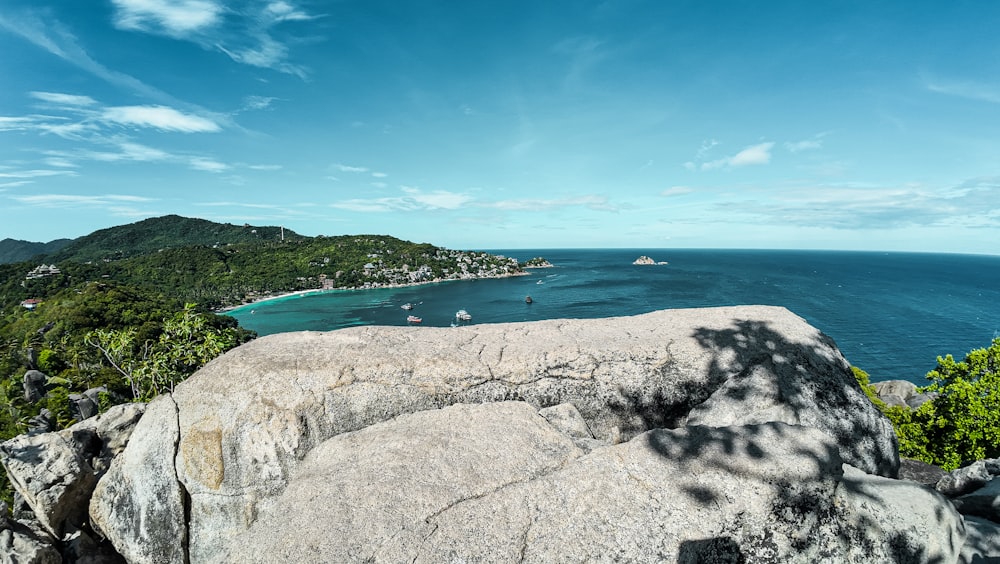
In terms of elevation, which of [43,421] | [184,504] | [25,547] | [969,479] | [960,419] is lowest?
[43,421]

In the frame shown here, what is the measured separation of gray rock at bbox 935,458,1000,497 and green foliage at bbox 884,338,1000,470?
337 inches

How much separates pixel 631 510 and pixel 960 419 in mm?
21924

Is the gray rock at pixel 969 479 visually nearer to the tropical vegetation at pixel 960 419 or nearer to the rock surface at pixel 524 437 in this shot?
the rock surface at pixel 524 437

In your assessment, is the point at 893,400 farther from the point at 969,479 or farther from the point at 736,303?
the point at 736,303

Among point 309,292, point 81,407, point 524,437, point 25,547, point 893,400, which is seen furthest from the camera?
point 309,292

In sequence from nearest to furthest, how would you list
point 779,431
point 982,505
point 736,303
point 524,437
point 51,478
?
point 779,431
point 524,437
point 982,505
point 51,478
point 736,303

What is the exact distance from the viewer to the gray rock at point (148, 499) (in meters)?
8.14

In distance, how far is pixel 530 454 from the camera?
6.90m

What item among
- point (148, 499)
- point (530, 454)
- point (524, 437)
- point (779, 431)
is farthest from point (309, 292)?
point (779, 431)

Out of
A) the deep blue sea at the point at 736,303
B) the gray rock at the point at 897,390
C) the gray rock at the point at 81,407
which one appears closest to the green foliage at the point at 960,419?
the gray rock at the point at 897,390

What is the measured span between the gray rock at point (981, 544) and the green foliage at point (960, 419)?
14.1 meters

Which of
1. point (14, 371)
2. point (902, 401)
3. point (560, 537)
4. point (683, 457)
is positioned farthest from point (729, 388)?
point (14, 371)

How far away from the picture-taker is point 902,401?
3603cm

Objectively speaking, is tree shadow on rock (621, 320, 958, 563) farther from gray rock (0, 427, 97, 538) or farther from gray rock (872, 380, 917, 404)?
gray rock (872, 380, 917, 404)
